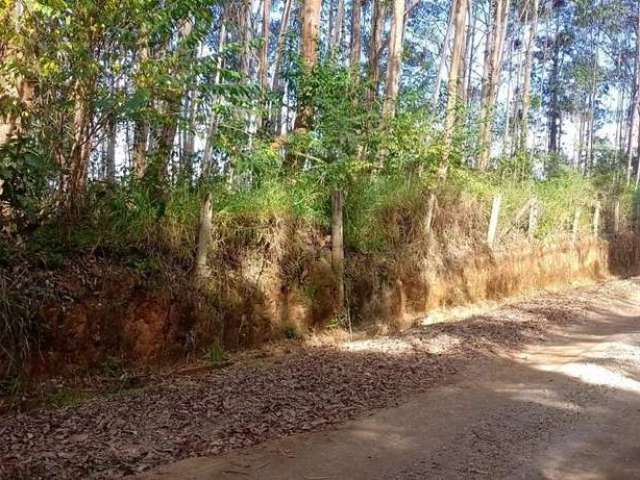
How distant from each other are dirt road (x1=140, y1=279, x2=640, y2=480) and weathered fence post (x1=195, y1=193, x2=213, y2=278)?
2071 millimetres

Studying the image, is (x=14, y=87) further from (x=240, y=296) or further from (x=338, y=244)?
(x=338, y=244)

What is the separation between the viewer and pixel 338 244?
8.88 meters

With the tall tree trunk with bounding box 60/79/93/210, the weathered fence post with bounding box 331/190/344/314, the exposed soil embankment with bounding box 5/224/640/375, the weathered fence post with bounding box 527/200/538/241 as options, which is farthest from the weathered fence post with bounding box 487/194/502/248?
the tall tree trunk with bounding box 60/79/93/210

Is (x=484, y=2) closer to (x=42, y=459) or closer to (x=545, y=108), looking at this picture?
(x=545, y=108)

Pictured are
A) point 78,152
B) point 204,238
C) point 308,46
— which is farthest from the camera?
point 308,46

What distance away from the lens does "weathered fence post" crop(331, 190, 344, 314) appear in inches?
345

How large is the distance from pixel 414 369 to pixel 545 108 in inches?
1356

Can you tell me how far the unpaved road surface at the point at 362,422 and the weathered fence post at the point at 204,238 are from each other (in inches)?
48.6

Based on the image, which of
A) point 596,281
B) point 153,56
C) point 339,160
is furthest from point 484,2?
point 153,56

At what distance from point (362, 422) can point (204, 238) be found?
3.40 metres

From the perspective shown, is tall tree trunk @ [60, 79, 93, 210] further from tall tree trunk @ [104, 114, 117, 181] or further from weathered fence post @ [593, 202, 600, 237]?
weathered fence post @ [593, 202, 600, 237]

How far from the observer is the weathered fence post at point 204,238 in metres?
7.19

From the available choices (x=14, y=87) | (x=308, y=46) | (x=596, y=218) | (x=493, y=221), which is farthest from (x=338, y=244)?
(x=596, y=218)

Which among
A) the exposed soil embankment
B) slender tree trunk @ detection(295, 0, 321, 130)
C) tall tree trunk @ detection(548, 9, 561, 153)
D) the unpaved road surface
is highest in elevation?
tall tree trunk @ detection(548, 9, 561, 153)
